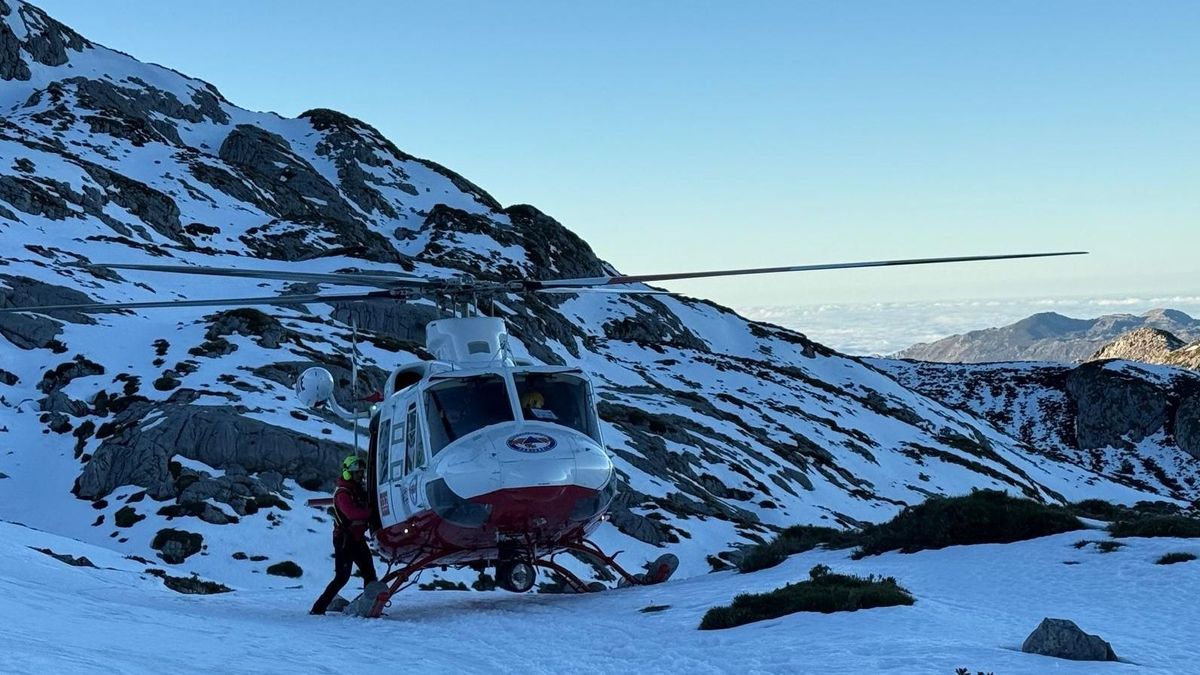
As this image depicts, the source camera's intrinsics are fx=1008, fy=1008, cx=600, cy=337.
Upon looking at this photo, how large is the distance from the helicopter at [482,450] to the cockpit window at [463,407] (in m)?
0.02

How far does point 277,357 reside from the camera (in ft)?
142

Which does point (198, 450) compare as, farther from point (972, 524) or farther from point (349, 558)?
point (972, 524)

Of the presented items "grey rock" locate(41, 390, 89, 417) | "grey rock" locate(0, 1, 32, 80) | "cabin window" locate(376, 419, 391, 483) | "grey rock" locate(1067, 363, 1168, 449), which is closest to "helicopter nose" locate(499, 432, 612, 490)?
"cabin window" locate(376, 419, 391, 483)

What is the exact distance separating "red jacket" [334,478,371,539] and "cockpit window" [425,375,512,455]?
108 inches

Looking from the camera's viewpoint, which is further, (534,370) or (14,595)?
(534,370)

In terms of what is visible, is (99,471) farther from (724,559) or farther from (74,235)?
(74,235)

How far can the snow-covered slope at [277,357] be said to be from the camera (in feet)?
107

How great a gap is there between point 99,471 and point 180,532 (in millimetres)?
6302

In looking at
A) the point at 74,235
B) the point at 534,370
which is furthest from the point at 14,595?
the point at 74,235

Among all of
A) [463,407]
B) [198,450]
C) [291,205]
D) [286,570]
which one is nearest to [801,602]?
[463,407]

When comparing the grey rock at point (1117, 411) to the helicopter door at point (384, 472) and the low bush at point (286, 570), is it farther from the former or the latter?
the helicopter door at point (384, 472)

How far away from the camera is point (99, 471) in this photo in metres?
32.6

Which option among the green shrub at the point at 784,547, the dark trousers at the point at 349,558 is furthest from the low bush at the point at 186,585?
the green shrub at the point at 784,547

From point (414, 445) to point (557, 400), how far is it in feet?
7.80
